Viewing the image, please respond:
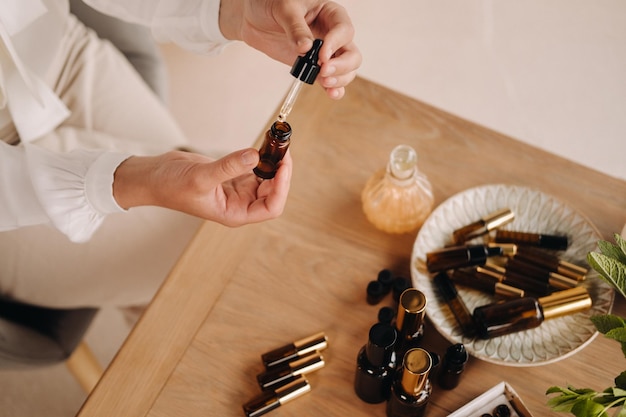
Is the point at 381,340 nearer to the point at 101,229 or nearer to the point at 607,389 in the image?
the point at 607,389

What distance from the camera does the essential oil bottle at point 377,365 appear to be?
25.6 inches

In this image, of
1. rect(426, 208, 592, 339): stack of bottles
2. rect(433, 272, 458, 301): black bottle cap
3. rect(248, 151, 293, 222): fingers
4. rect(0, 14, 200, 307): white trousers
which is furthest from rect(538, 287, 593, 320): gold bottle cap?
rect(0, 14, 200, 307): white trousers

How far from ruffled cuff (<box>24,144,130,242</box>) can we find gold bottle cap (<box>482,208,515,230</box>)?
19.7 inches

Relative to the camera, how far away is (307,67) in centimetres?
69

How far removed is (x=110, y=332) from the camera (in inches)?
58.6

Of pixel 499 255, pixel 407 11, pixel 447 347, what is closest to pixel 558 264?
pixel 499 255

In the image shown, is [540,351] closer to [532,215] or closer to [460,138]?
[532,215]

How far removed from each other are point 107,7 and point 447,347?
0.74m

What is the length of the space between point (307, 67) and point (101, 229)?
47 cm

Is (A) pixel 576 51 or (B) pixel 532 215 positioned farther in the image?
(A) pixel 576 51

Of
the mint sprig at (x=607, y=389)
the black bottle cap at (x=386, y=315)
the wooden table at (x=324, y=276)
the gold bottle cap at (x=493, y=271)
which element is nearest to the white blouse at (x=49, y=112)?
the wooden table at (x=324, y=276)

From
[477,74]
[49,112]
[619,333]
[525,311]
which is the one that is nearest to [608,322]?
[619,333]

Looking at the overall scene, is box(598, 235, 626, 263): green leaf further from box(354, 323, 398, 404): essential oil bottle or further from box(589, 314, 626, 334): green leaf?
box(354, 323, 398, 404): essential oil bottle

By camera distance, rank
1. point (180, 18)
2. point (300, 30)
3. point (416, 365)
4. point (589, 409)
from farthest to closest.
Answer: point (180, 18)
point (300, 30)
point (416, 365)
point (589, 409)
